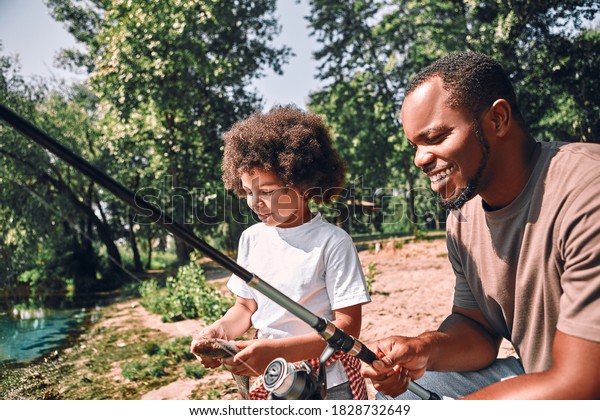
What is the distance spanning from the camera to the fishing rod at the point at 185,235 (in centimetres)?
108

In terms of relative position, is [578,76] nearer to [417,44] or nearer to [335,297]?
[417,44]

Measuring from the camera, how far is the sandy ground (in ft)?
14.6

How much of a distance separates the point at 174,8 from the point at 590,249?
1043cm

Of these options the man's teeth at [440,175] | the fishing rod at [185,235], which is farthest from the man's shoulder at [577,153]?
the fishing rod at [185,235]

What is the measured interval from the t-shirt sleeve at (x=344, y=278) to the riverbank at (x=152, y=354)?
2.28 metres

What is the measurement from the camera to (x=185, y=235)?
1.28 m

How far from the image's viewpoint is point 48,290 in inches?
324

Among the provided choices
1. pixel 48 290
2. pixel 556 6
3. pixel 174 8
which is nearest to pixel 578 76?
pixel 556 6

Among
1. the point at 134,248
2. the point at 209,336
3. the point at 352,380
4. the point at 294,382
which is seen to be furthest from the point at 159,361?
the point at 134,248

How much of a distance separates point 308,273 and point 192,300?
550cm

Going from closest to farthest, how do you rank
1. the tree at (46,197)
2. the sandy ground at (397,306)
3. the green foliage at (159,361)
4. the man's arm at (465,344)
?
the man's arm at (465,344)
the sandy ground at (397,306)
the green foliage at (159,361)
the tree at (46,197)

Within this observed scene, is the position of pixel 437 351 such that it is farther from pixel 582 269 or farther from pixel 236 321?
pixel 236 321

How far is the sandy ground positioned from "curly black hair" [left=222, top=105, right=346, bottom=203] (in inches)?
89.8

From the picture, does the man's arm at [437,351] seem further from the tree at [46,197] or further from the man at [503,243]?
the tree at [46,197]
